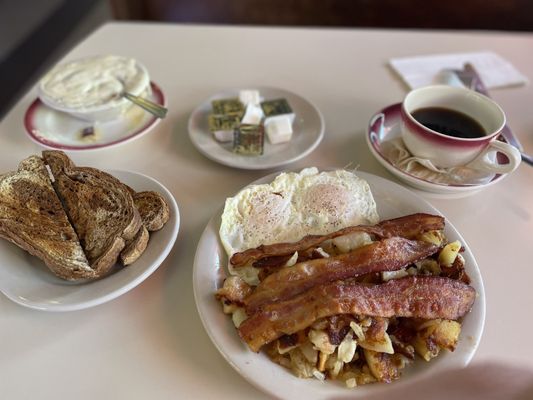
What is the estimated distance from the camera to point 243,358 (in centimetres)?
90

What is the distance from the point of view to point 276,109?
1600 millimetres

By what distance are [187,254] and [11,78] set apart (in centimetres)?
273

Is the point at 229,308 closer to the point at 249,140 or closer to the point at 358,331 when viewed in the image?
the point at 358,331

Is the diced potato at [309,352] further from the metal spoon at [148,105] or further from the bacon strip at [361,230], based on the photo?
the metal spoon at [148,105]

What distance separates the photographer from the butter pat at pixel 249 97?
1.61m

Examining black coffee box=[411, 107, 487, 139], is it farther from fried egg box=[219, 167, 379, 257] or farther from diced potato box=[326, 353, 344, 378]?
diced potato box=[326, 353, 344, 378]

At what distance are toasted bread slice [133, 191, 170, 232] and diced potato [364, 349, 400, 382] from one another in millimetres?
621

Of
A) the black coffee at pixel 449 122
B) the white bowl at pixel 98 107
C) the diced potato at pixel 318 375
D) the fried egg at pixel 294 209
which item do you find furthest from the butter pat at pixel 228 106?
the diced potato at pixel 318 375

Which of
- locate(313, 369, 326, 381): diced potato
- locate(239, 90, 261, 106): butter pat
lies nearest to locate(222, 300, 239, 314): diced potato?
locate(313, 369, 326, 381): diced potato

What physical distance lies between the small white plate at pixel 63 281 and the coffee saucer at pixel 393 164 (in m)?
0.70

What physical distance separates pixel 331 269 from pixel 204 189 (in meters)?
0.58

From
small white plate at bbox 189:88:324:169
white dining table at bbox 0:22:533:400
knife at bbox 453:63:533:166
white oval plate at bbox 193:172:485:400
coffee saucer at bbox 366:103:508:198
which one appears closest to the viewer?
white oval plate at bbox 193:172:485:400

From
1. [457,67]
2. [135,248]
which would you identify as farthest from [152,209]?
[457,67]

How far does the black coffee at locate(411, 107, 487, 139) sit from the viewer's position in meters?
1.38
